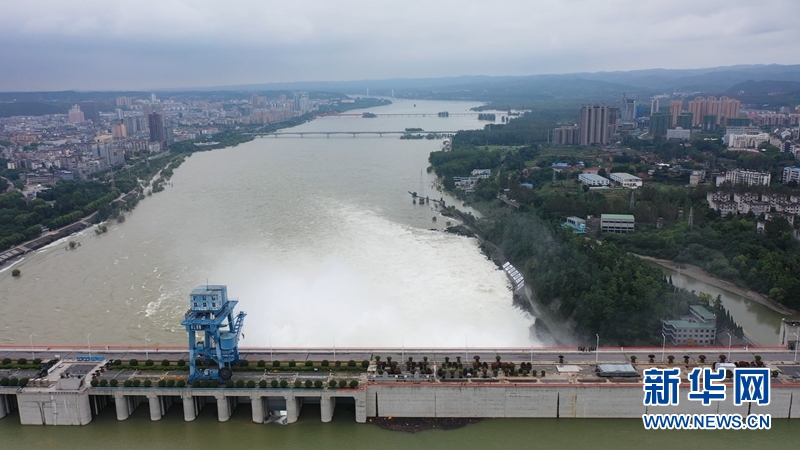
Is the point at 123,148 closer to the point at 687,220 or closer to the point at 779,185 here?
the point at 687,220

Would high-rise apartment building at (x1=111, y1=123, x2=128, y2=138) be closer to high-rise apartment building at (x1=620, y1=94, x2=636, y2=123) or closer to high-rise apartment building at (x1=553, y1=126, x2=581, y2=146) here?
high-rise apartment building at (x1=553, y1=126, x2=581, y2=146)

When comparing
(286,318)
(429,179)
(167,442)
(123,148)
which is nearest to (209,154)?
(123,148)

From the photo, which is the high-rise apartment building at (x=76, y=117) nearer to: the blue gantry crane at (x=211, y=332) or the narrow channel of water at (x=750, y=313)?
the blue gantry crane at (x=211, y=332)

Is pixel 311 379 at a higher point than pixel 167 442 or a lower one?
higher

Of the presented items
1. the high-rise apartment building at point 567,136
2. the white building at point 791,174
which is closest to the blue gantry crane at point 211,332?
the white building at point 791,174

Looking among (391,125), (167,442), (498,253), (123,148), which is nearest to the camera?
(167,442)

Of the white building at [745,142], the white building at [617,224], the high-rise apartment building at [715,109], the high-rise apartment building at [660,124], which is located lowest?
the white building at [617,224]
